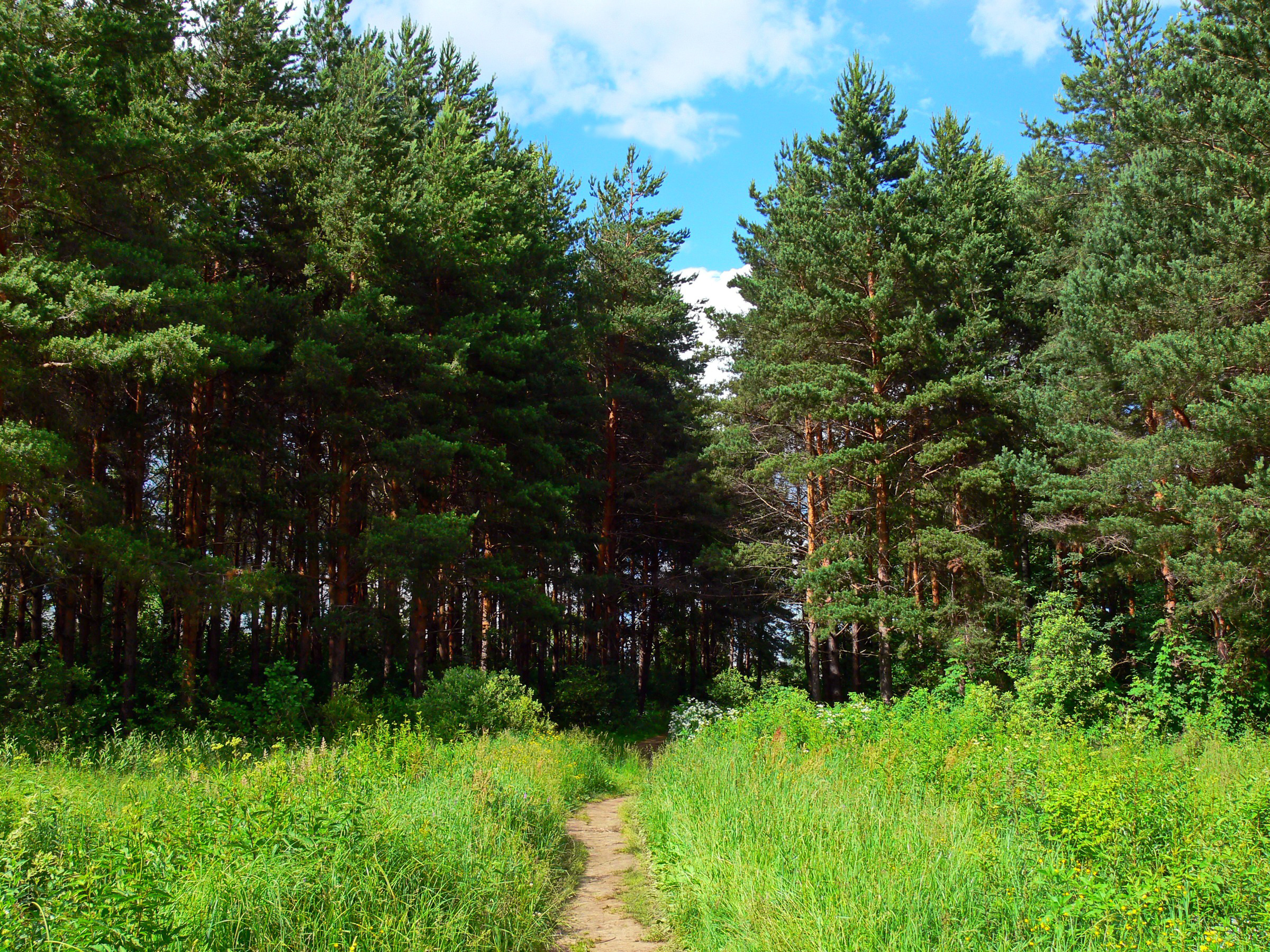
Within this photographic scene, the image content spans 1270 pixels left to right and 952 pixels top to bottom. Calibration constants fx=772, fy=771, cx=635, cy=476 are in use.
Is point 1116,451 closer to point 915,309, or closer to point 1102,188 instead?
point 915,309

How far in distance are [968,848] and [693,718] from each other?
40.3ft

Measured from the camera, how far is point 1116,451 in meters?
15.9

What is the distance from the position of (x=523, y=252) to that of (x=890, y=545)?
1253 cm

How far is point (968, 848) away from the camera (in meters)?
4.96

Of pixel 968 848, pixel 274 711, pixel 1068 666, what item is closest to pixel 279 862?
pixel 968 848

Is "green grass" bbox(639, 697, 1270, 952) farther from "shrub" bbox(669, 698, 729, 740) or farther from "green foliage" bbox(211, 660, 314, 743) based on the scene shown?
"green foliage" bbox(211, 660, 314, 743)

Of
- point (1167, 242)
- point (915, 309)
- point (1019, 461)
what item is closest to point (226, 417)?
point (915, 309)

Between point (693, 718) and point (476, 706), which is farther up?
point (476, 706)

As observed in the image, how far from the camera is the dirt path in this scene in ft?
18.6

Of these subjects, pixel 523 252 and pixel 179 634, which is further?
pixel 179 634

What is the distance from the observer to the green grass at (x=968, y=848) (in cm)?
402

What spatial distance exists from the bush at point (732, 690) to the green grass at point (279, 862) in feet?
47.1

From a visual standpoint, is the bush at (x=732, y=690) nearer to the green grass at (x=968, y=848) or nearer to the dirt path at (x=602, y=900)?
the dirt path at (x=602, y=900)

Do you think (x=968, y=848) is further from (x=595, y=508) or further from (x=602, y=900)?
(x=595, y=508)
